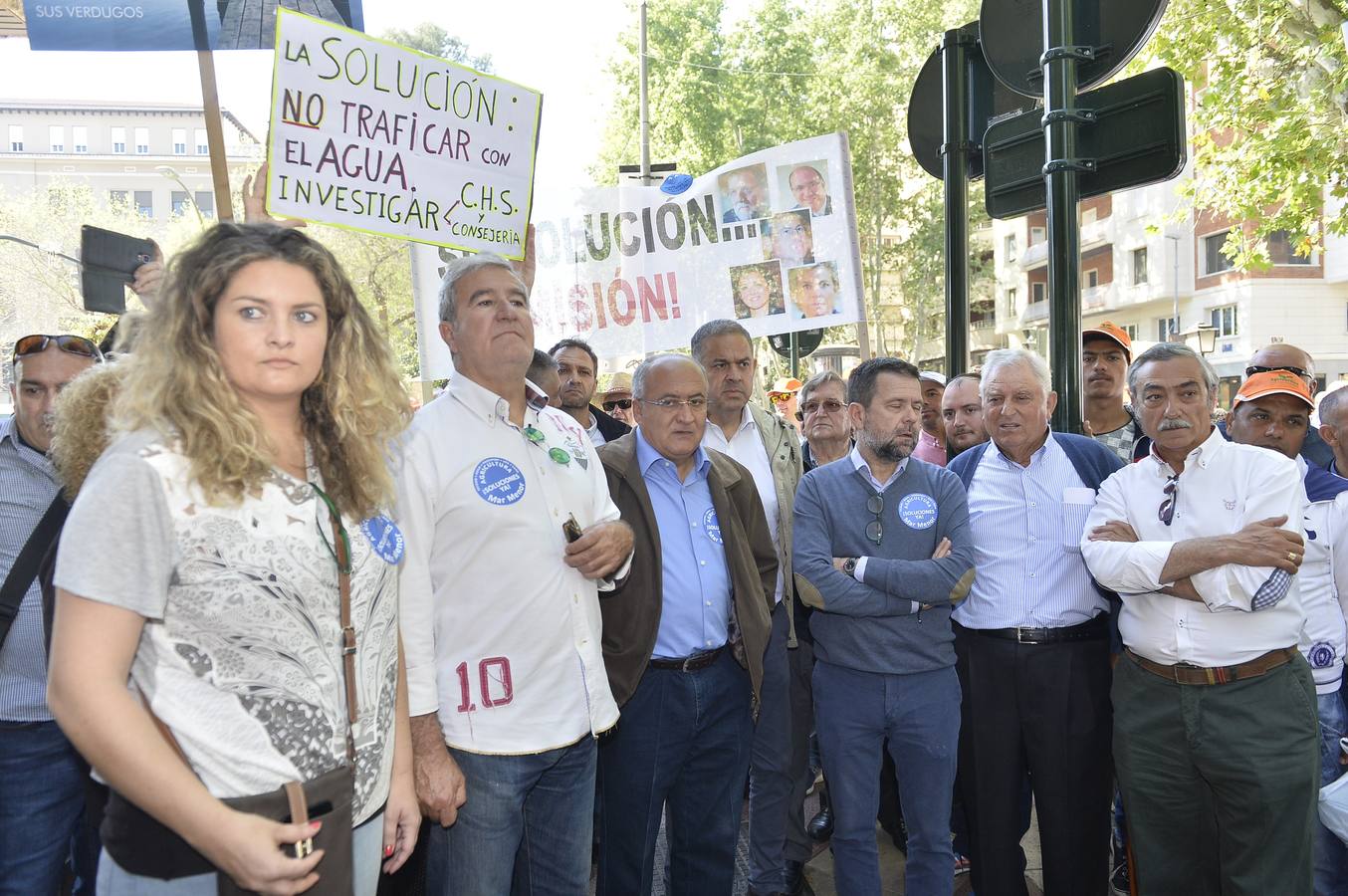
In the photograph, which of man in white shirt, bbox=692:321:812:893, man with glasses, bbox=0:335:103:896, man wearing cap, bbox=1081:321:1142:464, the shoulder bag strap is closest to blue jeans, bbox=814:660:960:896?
man in white shirt, bbox=692:321:812:893

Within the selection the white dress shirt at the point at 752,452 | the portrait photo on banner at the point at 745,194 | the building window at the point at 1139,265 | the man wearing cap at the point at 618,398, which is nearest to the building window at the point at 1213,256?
the building window at the point at 1139,265

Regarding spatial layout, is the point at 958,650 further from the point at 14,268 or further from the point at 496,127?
the point at 14,268

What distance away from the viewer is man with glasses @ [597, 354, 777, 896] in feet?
10.7

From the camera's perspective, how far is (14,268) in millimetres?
37406

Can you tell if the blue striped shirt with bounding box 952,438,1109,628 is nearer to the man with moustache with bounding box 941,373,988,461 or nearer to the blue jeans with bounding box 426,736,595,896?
the man with moustache with bounding box 941,373,988,461

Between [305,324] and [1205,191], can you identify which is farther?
[1205,191]

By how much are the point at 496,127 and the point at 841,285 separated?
2.40m

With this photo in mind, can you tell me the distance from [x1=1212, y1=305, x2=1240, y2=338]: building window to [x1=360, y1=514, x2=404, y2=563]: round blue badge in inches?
1566

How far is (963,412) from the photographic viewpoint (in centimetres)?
528

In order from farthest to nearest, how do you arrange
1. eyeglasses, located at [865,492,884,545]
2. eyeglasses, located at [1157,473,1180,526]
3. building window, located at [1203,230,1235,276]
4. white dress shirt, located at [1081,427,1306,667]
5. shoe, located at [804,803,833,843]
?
building window, located at [1203,230,1235,276] < shoe, located at [804,803,833,843] < eyeglasses, located at [865,492,884,545] < eyeglasses, located at [1157,473,1180,526] < white dress shirt, located at [1081,427,1306,667]

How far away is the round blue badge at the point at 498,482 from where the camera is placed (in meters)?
2.68

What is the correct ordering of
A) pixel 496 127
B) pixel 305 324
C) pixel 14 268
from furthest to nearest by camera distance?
pixel 14 268, pixel 496 127, pixel 305 324

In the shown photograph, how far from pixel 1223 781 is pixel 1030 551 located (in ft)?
3.28

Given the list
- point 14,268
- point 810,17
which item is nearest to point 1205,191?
point 810,17
